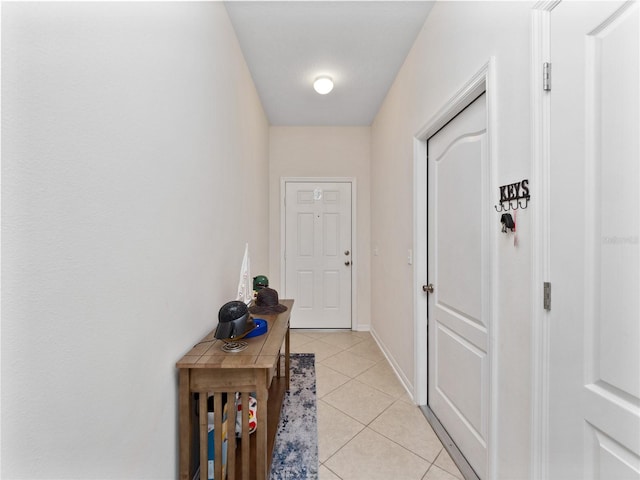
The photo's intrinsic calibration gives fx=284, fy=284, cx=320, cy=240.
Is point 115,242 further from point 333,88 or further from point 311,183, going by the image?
point 311,183

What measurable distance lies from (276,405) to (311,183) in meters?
2.59

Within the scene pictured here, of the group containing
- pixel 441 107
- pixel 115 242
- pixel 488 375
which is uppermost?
pixel 441 107

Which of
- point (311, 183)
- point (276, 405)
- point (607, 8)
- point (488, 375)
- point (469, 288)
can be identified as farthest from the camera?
point (311, 183)

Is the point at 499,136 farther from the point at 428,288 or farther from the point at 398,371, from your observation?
the point at 398,371

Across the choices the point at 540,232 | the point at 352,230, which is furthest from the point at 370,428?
the point at 352,230

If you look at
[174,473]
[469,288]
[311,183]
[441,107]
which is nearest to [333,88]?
[311,183]

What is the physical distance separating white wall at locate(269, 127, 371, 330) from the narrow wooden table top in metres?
2.29

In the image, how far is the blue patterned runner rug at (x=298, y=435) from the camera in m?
1.45

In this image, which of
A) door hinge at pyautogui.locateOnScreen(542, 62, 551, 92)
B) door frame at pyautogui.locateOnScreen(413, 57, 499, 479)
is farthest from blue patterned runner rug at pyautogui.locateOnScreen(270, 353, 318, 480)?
door hinge at pyautogui.locateOnScreen(542, 62, 551, 92)

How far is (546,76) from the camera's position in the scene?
95cm

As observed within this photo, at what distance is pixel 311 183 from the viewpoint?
12.1 ft

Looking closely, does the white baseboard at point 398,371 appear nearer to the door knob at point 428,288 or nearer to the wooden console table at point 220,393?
the door knob at point 428,288

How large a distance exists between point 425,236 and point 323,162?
6.77 feet

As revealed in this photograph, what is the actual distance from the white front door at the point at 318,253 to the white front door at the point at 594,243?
110 inches
